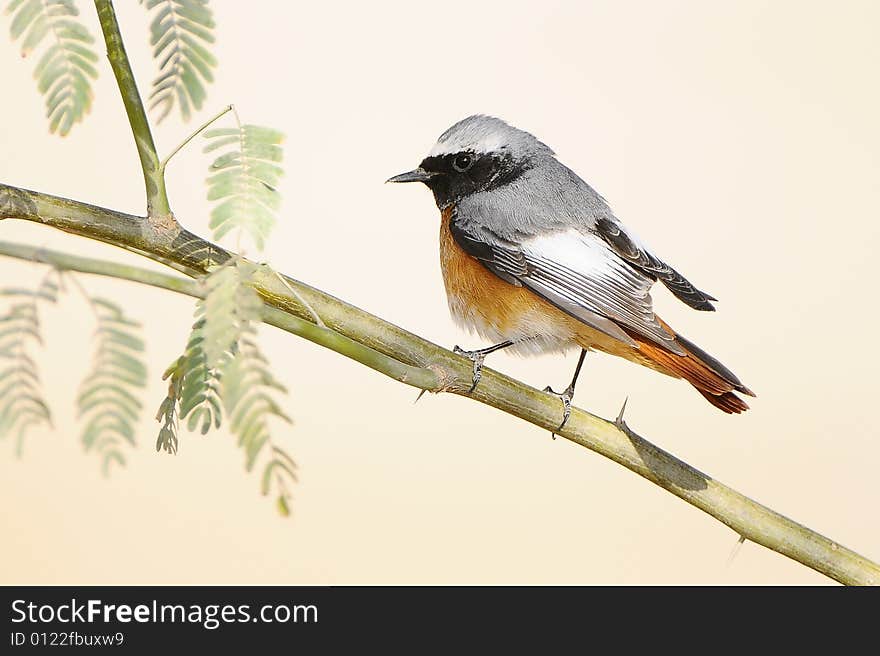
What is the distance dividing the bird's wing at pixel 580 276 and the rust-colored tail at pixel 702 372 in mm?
24

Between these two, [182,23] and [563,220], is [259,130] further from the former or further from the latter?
[563,220]

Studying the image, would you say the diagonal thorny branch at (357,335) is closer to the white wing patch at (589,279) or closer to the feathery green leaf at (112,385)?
the feathery green leaf at (112,385)

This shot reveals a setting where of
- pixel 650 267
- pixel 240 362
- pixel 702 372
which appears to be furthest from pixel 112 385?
pixel 650 267

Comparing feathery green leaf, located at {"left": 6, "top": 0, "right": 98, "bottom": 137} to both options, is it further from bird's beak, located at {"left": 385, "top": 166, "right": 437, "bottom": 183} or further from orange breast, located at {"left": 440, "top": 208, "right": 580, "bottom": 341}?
bird's beak, located at {"left": 385, "top": 166, "right": 437, "bottom": 183}

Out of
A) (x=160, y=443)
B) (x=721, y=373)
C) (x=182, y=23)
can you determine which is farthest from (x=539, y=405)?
(x=182, y=23)

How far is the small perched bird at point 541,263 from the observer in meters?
1.61

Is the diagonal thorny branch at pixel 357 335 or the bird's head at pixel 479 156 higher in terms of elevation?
the bird's head at pixel 479 156

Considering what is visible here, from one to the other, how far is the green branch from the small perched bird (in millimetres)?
281

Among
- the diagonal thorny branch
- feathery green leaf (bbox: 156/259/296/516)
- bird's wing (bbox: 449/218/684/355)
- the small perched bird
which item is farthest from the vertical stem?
bird's wing (bbox: 449/218/684/355)

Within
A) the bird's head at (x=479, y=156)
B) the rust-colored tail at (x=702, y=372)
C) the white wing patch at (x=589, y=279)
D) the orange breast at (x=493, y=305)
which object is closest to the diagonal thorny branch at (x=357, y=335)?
the rust-colored tail at (x=702, y=372)

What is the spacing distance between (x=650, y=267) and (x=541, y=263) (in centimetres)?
24

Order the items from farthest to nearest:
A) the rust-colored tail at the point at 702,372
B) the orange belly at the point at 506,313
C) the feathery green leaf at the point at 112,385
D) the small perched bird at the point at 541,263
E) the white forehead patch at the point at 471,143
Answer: the white forehead patch at the point at 471,143 < the orange belly at the point at 506,313 < the small perched bird at the point at 541,263 < the rust-colored tail at the point at 702,372 < the feathery green leaf at the point at 112,385

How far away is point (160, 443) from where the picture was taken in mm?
876

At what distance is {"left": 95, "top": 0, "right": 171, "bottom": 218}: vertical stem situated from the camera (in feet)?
2.74
